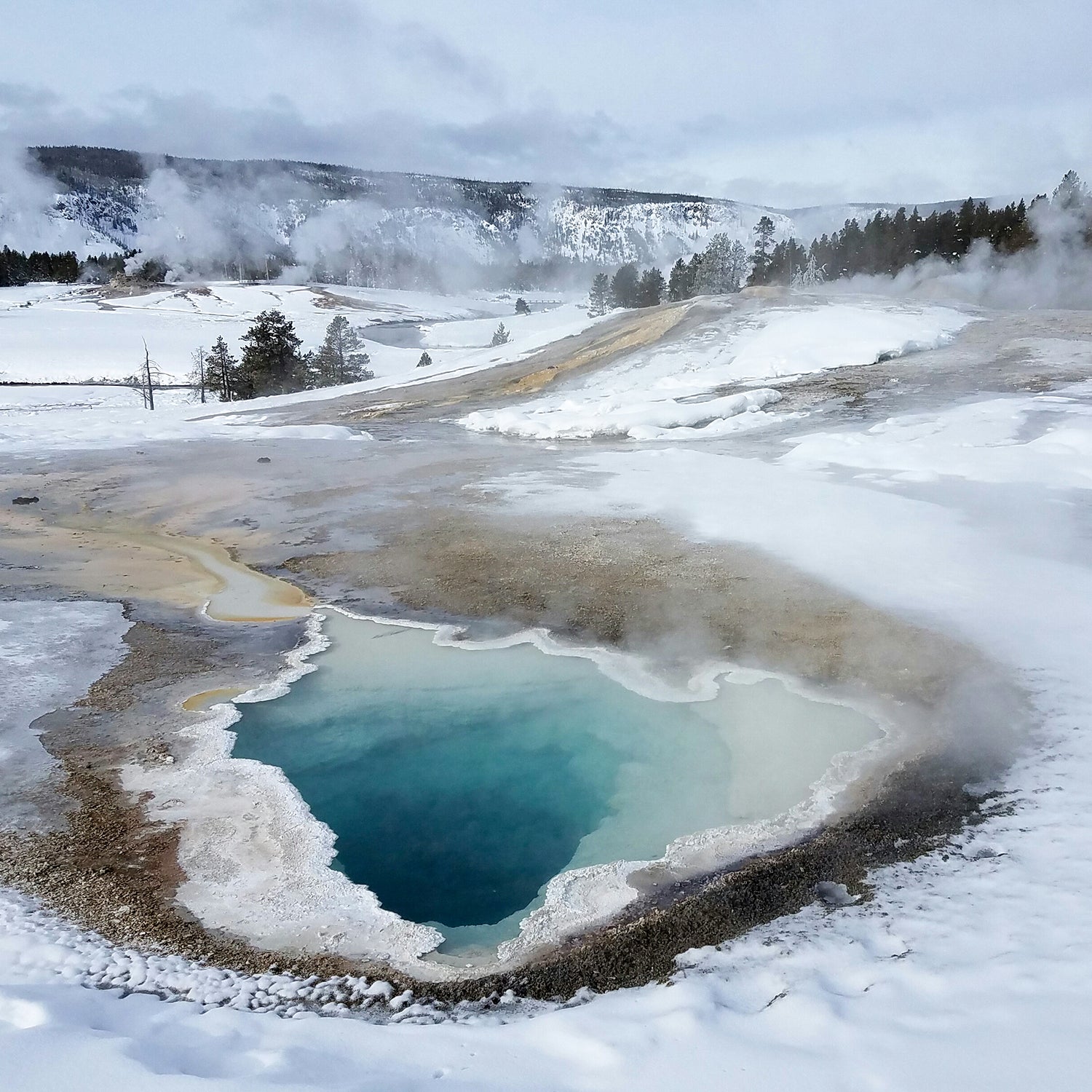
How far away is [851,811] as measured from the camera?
3.91 meters

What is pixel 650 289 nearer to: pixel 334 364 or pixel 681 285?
pixel 681 285

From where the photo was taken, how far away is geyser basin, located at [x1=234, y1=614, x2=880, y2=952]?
12.4 feet

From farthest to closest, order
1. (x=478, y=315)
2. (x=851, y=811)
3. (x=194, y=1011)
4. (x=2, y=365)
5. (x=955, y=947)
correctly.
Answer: (x=478, y=315) → (x=2, y=365) → (x=851, y=811) → (x=955, y=947) → (x=194, y=1011)

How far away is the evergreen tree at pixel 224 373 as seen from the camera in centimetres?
3000

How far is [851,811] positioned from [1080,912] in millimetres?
1056

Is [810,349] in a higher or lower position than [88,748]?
higher

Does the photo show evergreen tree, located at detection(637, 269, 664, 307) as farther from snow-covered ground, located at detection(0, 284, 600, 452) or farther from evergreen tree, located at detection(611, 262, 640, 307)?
snow-covered ground, located at detection(0, 284, 600, 452)

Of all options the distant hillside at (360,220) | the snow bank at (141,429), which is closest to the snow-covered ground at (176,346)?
the snow bank at (141,429)

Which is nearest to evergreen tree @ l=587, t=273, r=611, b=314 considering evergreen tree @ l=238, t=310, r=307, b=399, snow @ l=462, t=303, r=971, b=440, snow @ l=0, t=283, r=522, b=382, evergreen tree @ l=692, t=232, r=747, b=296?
Answer: evergreen tree @ l=692, t=232, r=747, b=296

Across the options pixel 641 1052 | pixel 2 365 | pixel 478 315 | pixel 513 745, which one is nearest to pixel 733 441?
pixel 513 745

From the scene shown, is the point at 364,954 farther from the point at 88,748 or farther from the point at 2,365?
the point at 2,365

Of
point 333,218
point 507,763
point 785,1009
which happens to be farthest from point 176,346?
point 333,218

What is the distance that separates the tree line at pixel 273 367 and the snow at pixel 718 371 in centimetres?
1390

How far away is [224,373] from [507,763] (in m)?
29.0
